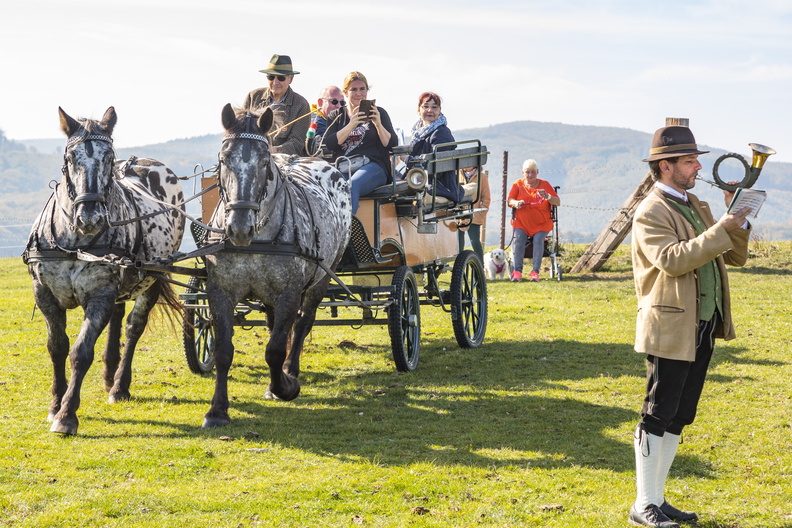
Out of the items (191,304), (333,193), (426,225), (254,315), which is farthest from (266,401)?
→ (254,315)

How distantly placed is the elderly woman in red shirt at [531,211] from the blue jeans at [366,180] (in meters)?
7.93

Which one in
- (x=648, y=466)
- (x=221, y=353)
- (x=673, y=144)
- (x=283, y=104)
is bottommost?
(x=648, y=466)

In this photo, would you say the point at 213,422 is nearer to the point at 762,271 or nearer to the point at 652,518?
the point at 652,518

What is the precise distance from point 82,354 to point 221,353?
1.05 m

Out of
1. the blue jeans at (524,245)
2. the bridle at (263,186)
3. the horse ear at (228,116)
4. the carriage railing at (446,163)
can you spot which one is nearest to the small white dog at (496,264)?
the blue jeans at (524,245)

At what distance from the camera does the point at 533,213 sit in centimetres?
1709

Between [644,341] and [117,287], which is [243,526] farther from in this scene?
[117,287]

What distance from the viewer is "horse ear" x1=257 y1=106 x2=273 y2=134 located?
6.82 metres

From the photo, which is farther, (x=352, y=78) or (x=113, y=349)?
(x=352, y=78)

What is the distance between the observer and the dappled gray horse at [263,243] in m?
6.73

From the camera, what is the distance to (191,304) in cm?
879

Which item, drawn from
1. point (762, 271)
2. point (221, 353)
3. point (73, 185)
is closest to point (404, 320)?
point (221, 353)

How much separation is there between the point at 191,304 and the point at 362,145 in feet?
8.08

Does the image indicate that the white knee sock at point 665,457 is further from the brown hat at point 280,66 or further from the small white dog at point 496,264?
the small white dog at point 496,264
